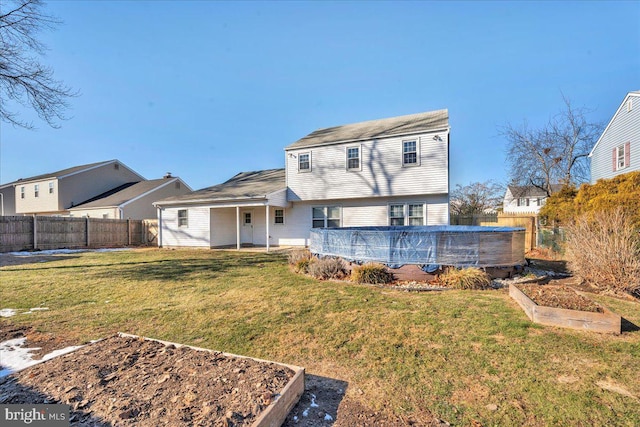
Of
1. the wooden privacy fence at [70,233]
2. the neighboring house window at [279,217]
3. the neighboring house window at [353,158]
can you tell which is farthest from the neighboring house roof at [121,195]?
the neighboring house window at [353,158]

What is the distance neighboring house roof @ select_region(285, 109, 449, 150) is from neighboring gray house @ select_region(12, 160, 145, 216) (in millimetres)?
21014

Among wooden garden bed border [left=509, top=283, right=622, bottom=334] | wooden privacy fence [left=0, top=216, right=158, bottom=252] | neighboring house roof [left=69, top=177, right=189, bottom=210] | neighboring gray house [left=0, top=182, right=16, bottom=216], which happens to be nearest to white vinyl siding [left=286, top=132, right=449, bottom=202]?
wooden garden bed border [left=509, top=283, right=622, bottom=334]

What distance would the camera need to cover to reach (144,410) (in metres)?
2.19

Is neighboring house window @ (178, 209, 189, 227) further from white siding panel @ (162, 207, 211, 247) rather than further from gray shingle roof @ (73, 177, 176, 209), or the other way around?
gray shingle roof @ (73, 177, 176, 209)

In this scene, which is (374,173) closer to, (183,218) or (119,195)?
(183,218)

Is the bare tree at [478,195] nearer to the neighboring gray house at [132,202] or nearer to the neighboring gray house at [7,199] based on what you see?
the neighboring gray house at [132,202]

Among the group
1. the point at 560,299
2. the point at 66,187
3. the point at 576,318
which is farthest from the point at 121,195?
the point at 576,318

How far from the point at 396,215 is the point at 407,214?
538mm

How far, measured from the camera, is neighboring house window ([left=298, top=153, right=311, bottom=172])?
51.6 feet

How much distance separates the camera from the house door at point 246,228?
1797 centimetres

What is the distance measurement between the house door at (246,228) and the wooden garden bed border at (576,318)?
1541 centimetres

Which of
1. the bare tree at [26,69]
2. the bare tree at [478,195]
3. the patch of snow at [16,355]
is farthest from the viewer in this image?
the bare tree at [478,195]

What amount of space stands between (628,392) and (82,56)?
14974mm

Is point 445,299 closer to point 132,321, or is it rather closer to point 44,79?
point 132,321
